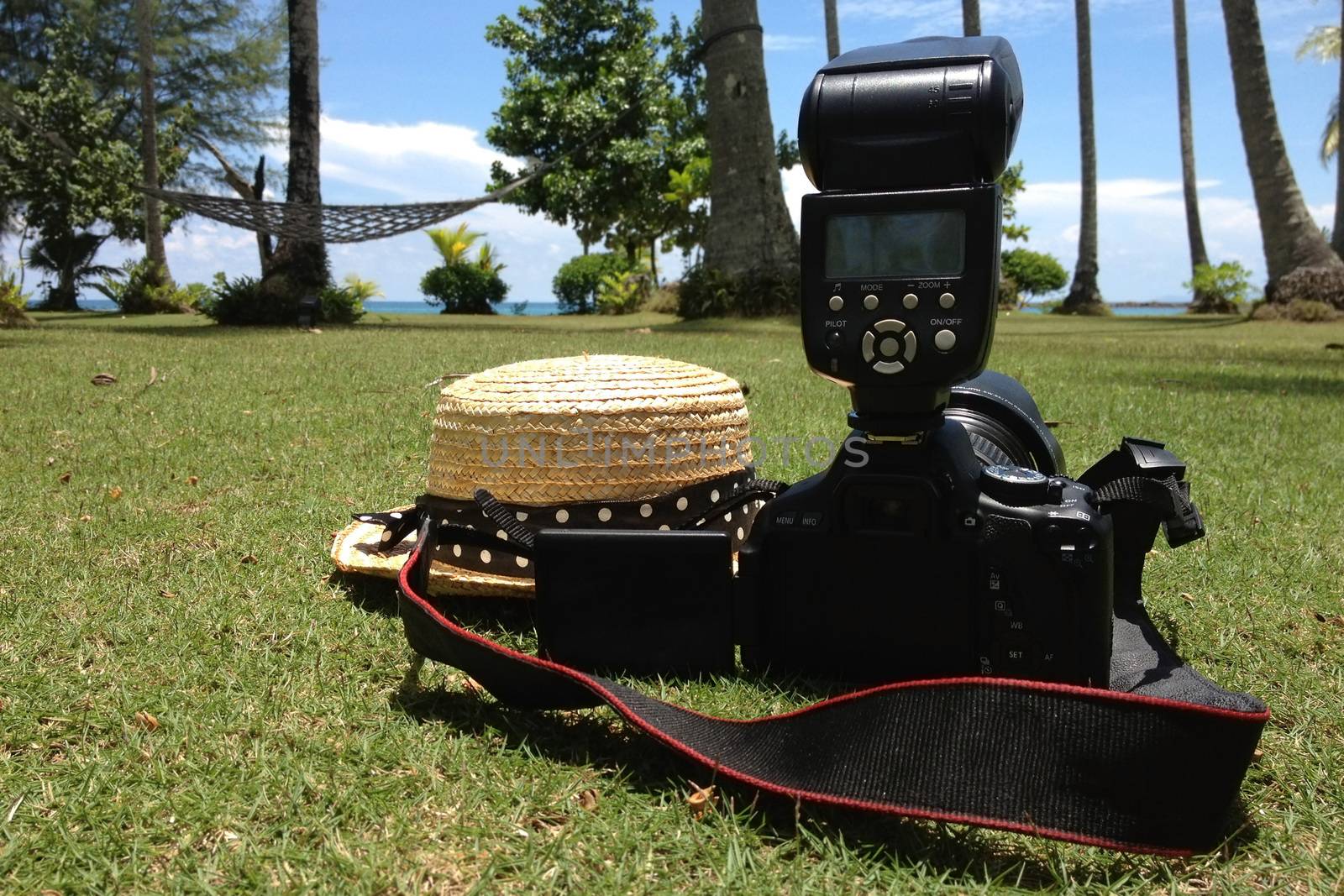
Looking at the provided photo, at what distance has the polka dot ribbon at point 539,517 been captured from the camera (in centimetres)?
195

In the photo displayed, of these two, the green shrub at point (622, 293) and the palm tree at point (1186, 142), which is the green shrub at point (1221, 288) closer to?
the palm tree at point (1186, 142)

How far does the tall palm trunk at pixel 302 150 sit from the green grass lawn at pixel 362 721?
7.11 meters

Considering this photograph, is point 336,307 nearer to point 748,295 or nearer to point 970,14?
point 748,295

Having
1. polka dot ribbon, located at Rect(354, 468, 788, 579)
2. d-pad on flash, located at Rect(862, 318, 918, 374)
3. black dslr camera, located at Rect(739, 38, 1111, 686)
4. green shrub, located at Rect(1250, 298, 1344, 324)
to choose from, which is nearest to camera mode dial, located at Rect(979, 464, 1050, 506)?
black dslr camera, located at Rect(739, 38, 1111, 686)

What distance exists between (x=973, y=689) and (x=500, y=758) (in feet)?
2.25

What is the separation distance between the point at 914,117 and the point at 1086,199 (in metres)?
18.3

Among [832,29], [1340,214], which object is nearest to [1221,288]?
[1340,214]

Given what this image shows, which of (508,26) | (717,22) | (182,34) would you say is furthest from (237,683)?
(182,34)

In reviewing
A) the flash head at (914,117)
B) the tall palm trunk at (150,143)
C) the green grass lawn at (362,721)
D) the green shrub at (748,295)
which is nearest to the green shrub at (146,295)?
the tall palm trunk at (150,143)

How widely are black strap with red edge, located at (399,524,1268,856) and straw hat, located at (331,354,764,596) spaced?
585 millimetres

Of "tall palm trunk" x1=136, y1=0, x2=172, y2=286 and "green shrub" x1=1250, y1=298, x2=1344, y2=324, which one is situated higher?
"tall palm trunk" x1=136, y1=0, x2=172, y2=286

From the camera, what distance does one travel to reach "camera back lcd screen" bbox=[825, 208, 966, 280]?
1372mm

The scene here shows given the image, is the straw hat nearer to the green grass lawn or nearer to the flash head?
the green grass lawn

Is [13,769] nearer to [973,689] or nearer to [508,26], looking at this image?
[973,689]
